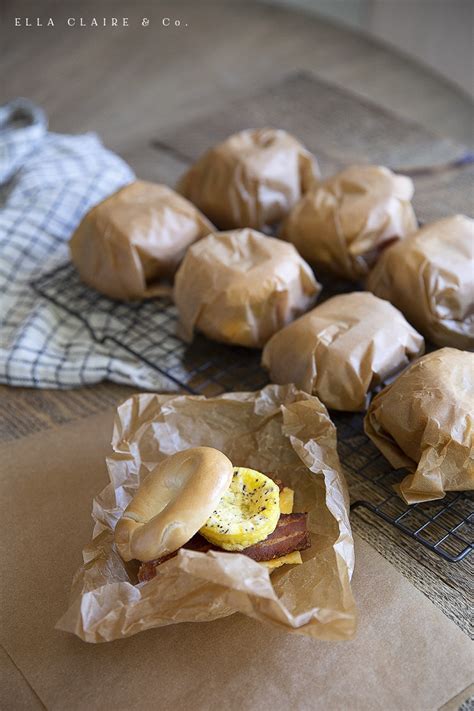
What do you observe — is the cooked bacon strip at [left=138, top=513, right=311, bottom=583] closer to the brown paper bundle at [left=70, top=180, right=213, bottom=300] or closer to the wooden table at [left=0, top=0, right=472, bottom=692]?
the brown paper bundle at [left=70, top=180, right=213, bottom=300]

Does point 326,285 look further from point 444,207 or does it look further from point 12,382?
point 12,382

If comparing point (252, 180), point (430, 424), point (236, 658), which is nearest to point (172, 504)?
point (236, 658)

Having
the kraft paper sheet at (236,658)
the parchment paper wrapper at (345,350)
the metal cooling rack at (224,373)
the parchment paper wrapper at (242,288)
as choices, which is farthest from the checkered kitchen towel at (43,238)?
the kraft paper sheet at (236,658)

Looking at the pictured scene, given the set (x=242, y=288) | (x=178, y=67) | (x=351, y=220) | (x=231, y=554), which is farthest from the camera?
(x=178, y=67)

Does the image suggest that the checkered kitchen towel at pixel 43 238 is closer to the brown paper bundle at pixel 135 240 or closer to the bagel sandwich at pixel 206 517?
the brown paper bundle at pixel 135 240

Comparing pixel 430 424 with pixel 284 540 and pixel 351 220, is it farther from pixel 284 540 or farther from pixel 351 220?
pixel 351 220

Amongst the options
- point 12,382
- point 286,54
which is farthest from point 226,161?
point 286,54
